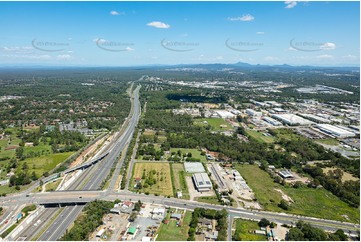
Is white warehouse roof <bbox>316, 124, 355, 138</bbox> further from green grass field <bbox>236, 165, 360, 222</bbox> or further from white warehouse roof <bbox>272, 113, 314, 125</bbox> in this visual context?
green grass field <bbox>236, 165, 360, 222</bbox>

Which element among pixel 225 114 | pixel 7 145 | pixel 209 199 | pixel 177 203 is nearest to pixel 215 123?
pixel 225 114

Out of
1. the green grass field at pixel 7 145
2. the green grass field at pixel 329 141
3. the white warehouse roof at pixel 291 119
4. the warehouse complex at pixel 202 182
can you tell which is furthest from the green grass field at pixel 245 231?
the white warehouse roof at pixel 291 119

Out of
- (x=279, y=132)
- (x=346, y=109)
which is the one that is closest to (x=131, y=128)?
(x=279, y=132)

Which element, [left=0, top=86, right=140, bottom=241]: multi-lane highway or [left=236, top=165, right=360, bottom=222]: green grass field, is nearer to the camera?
[left=0, top=86, right=140, bottom=241]: multi-lane highway

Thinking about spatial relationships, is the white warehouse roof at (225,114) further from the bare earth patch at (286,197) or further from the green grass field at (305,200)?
the bare earth patch at (286,197)

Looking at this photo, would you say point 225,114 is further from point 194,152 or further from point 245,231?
point 245,231

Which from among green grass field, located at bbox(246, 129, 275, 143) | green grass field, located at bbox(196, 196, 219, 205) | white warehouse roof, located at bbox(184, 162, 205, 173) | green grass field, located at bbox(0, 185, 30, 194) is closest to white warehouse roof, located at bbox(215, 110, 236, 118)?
green grass field, located at bbox(246, 129, 275, 143)
